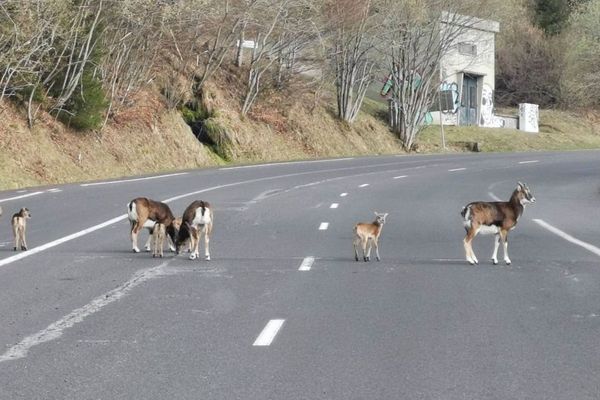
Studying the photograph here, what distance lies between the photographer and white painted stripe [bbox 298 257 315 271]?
14.8 m

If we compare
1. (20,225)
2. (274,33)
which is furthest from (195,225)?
(274,33)

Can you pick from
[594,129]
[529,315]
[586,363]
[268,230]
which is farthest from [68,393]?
[594,129]

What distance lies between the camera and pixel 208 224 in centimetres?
1535

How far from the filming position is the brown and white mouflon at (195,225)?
15.2 meters

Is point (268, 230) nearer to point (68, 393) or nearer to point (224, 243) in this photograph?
point (224, 243)

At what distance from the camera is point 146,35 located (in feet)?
151

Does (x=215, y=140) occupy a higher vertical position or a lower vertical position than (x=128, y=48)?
lower

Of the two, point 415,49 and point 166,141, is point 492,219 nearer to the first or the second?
point 166,141

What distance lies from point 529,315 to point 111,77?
37.0 meters

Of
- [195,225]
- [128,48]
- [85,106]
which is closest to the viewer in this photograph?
[195,225]

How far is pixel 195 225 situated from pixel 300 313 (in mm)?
4608

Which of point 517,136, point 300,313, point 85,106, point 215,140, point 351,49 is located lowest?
point 517,136

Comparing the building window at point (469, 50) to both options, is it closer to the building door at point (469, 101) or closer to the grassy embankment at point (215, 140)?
the building door at point (469, 101)

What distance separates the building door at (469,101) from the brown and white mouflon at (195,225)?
6495cm
